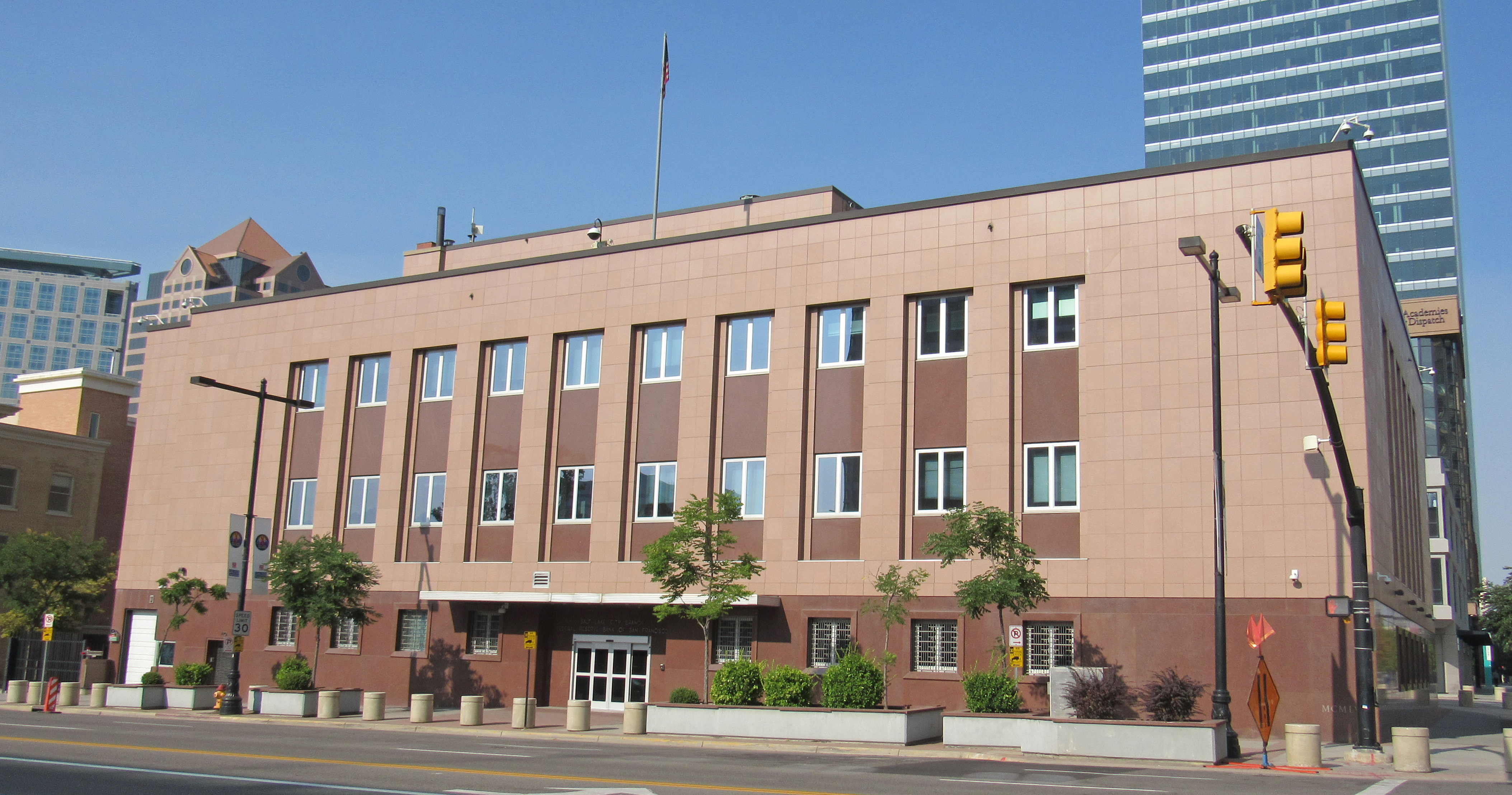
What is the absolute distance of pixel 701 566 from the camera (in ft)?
105

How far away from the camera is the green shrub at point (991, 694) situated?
86.5ft

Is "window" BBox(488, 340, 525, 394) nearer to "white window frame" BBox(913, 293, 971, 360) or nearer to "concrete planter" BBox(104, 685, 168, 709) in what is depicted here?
"white window frame" BBox(913, 293, 971, 360)

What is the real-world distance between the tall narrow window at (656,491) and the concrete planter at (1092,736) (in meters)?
12.8

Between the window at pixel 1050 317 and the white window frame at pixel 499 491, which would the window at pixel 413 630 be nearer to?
the white window frame at pixel 499 491

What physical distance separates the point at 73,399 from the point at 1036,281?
49.7 metres

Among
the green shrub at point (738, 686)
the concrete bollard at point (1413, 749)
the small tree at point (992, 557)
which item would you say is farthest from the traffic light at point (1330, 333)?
the green shrub at point (738, 686)

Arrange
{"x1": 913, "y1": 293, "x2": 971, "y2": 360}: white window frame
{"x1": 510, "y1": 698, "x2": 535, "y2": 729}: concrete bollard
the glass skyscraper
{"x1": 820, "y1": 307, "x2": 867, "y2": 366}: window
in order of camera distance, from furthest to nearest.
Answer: the glass skyscraper < {"x1": 820, "y1": 307, "x2": 867, "y2": 366}: window < {"x1": 913, "y1": 293, "x2": 971, "y2": 360}: white window frame < {"x1": 510, "y1": 698, "x2": 535, "y2": 729}: concrete bollard

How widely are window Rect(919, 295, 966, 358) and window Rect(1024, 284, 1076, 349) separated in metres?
1.73

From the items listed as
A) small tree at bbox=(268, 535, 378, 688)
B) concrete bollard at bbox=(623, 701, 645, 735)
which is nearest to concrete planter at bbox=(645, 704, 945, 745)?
concrete bollard at bbox=(623, 701, 645, 735)

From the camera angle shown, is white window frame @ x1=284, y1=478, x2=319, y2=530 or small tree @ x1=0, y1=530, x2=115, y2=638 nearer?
white window frame @ x1=284, y1=478, x2=319, y2=530

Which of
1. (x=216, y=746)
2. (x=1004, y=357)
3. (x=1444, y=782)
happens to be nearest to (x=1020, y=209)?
(x=1004, y=357)

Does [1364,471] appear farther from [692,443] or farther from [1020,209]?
[692,443]

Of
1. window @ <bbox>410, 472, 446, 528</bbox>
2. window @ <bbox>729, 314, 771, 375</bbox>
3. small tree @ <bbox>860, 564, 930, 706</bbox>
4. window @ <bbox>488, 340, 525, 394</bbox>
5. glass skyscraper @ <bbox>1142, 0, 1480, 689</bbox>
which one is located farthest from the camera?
glass skyscraper @ <bbox>1142, 0, 1480, 689</bbox>

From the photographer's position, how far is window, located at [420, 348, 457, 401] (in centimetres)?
4050
